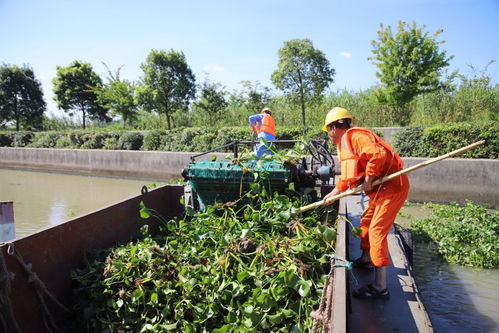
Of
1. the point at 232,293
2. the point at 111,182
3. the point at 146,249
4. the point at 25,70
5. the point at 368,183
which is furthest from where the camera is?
the point at 25,70

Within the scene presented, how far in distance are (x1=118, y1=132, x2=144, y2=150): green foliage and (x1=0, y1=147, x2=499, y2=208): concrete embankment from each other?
1322mm

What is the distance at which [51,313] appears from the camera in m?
2.58

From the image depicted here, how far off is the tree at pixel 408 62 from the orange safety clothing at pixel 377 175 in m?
9.40

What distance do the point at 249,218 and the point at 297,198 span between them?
54cm

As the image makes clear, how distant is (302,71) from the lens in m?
12.6

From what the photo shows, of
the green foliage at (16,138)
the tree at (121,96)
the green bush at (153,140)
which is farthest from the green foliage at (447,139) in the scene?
the green foliage at (16,138)

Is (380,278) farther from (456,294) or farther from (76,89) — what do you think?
(76,89)

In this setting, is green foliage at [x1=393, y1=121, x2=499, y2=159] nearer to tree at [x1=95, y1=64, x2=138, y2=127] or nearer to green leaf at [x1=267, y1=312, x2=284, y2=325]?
green leaf at [x1=267, y1=312, x2=284, y2=325]

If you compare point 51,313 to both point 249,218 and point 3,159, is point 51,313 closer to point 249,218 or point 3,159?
point 249,218

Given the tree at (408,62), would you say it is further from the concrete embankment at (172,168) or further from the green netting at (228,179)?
the green netting at (228,179)

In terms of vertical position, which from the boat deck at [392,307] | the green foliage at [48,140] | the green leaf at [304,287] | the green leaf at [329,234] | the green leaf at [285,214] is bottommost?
the boat deck at [392,307]

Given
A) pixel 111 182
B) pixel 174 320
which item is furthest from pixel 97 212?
pixel 111 182

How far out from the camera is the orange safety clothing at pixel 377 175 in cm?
264

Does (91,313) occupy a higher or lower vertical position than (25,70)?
lower
